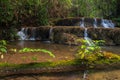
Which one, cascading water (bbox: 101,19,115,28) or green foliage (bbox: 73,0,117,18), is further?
green foliage (bbox: 73,0,117,18)

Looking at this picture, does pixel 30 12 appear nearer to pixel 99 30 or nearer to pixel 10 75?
pixel 99 30

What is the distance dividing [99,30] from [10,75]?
10741 millimetres

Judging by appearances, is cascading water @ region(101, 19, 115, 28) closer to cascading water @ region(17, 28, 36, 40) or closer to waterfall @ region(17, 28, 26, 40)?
cascading water @ region(17, 28, 36, 40)

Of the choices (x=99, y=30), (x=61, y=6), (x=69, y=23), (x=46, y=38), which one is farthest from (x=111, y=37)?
(x=61, y=6)

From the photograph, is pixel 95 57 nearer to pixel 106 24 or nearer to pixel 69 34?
pixel 69 34

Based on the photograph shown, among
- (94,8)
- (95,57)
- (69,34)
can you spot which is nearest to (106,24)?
(69,34)

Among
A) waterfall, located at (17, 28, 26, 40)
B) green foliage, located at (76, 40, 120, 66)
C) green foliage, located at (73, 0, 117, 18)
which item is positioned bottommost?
waterfall, located at (17, 28, 26, 40)

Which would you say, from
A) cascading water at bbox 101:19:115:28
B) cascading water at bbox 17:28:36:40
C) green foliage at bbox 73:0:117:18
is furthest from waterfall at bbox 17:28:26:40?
green foliage at bbox 73:0:117:18

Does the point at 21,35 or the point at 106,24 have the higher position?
the point at 106,24

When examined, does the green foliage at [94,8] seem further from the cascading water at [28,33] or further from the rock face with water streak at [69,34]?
the cascading water at [28,33]

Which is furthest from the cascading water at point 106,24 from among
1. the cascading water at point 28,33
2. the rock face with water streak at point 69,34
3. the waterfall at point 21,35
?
the waterfall at point 21,35

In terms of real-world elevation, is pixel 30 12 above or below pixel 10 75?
above

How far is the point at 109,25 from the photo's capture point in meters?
21.5

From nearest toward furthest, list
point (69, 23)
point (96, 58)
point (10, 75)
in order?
point (10, 75)
point (96, 58)
point (69, 23)
